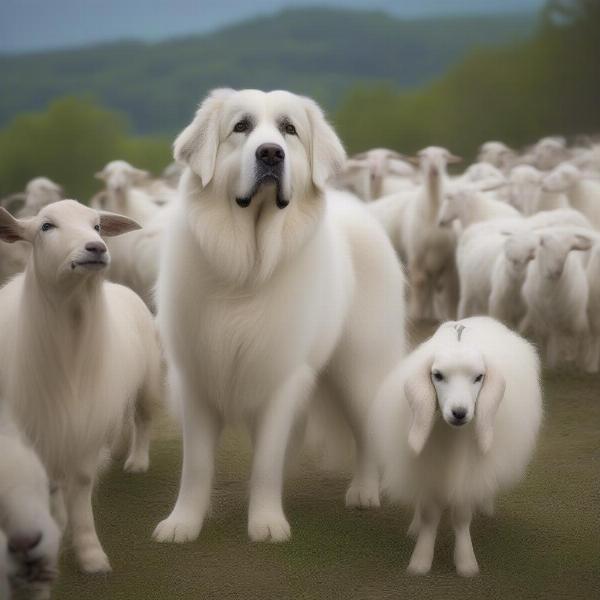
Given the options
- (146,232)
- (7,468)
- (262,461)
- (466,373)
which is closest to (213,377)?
(262,461)

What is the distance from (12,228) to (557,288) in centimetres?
416

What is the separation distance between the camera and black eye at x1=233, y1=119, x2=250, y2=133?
3.60 metres

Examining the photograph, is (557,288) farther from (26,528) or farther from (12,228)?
(26,528)

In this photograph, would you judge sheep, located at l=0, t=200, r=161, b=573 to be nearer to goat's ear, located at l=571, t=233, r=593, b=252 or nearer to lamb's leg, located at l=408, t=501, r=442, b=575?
lamb's leg, located at l=408, t=501, r=442, b=575

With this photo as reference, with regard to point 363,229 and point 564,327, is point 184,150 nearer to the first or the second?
point 363,229

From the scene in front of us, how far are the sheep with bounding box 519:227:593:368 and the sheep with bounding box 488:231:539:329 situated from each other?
0.20 ft

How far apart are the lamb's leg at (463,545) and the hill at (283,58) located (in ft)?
40.4

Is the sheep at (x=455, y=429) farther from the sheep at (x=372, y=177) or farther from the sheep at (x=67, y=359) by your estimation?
the sheep at (x=372, y=177)

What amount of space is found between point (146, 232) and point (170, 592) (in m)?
4.63

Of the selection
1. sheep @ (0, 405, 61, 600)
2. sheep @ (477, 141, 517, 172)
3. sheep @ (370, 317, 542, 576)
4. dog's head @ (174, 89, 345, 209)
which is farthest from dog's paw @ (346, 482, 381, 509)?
sheep @ (477, 141, 517, 172)

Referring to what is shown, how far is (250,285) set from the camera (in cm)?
371

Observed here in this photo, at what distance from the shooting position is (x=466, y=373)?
335cm

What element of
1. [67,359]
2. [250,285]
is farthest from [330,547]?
[67,359]

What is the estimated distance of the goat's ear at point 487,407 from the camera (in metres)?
3.35
